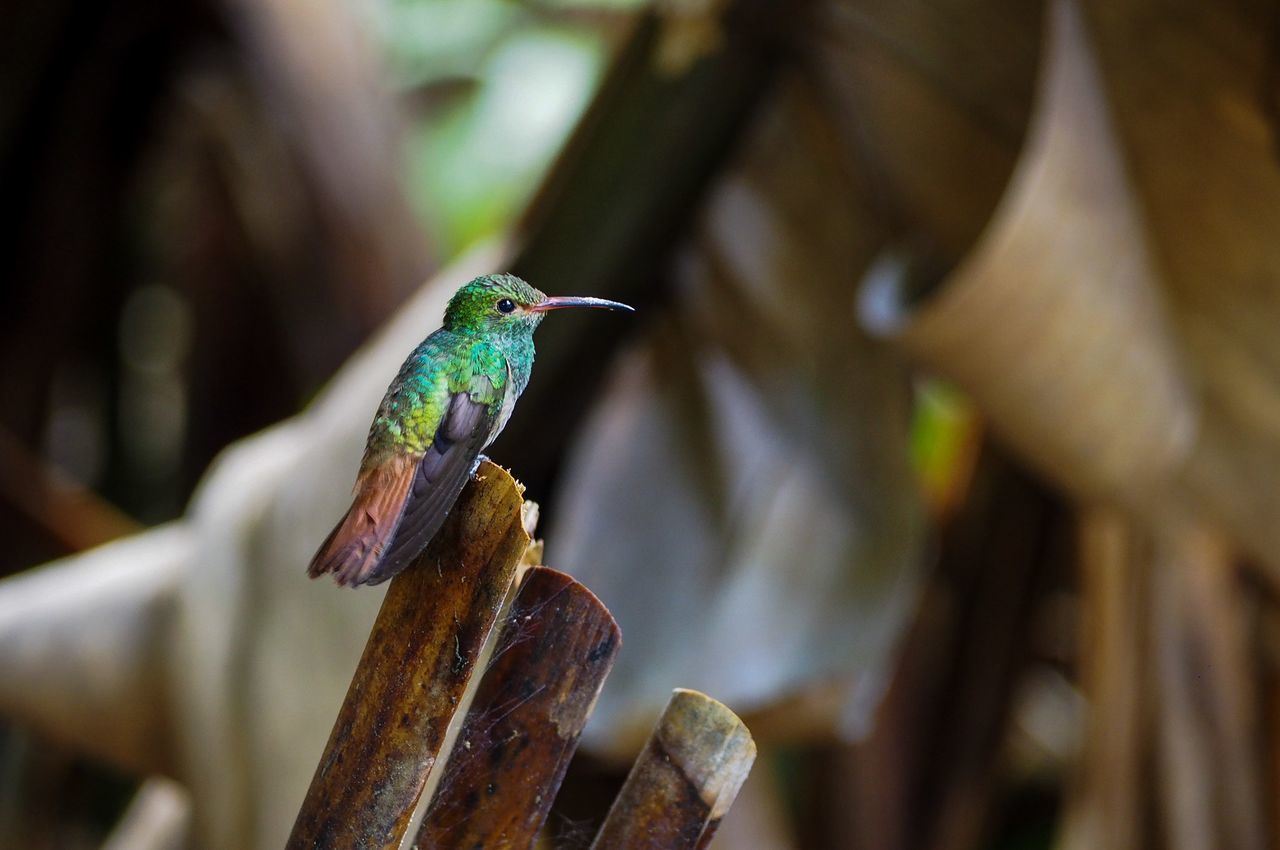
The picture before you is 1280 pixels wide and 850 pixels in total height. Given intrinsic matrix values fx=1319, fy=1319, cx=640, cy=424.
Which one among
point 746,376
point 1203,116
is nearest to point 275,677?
point 746,376

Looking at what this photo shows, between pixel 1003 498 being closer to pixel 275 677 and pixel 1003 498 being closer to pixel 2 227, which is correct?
pixel 275 677

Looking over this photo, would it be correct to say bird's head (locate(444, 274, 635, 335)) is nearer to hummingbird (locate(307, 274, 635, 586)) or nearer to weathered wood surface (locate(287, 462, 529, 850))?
hummingbird (locate(307, 274, 635, 586))

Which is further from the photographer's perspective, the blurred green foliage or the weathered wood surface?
the blurred green foliage

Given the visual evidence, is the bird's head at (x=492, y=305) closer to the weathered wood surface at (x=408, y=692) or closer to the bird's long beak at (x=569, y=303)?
the bird's long beak at (x=569, y=303)

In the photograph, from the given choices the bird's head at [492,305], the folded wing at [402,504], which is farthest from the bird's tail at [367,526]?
the bird's head at [492,305]

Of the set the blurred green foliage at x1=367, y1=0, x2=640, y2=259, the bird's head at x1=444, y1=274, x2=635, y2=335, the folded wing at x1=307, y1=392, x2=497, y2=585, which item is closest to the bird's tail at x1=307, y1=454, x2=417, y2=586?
the folded wing at x1=307, y1=392, x2=497, y2=585
